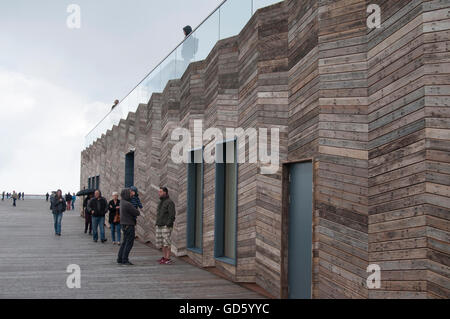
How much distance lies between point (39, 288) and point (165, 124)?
7498 mm

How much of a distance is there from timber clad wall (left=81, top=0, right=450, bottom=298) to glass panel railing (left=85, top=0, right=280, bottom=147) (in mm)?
303

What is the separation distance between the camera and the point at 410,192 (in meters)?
5.14

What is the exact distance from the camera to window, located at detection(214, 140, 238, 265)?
33.8ft

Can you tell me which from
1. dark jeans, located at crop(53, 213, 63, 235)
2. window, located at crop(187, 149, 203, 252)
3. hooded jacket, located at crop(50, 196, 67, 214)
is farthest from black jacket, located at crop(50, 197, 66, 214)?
window, located at crop(187, 149, 203, 252)

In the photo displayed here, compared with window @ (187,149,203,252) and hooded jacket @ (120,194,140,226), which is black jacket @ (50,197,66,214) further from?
hooded jacket @ (120,194,140,226)

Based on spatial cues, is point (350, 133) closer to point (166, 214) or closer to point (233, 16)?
point (233, 16)

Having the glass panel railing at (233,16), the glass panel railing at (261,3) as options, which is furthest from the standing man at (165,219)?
the glass panel railing at (261,3)

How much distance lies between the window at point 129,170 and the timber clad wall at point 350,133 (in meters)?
11.0

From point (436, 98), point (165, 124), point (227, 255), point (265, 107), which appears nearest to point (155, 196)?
point (165, 124)

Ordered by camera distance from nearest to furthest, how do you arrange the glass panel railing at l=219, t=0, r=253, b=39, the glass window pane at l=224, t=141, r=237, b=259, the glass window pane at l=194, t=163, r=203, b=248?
the glass panel railing at l=219, t=0, r=253, b=39
the glass window pane at l=224, t=141, r=237, b=259
the glass window pane at l=194, t=163, r=203, b=248

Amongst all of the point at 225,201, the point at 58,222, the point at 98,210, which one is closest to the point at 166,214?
the point at 225,201

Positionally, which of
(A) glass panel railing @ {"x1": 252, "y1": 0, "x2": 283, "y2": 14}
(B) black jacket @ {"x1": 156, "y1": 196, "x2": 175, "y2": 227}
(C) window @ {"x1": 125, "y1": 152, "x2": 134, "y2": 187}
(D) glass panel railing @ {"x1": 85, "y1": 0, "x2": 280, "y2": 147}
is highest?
(D) glass panel railing @ {"x1": 85, "y1": 0, "x2": 280, "y2": 147}
